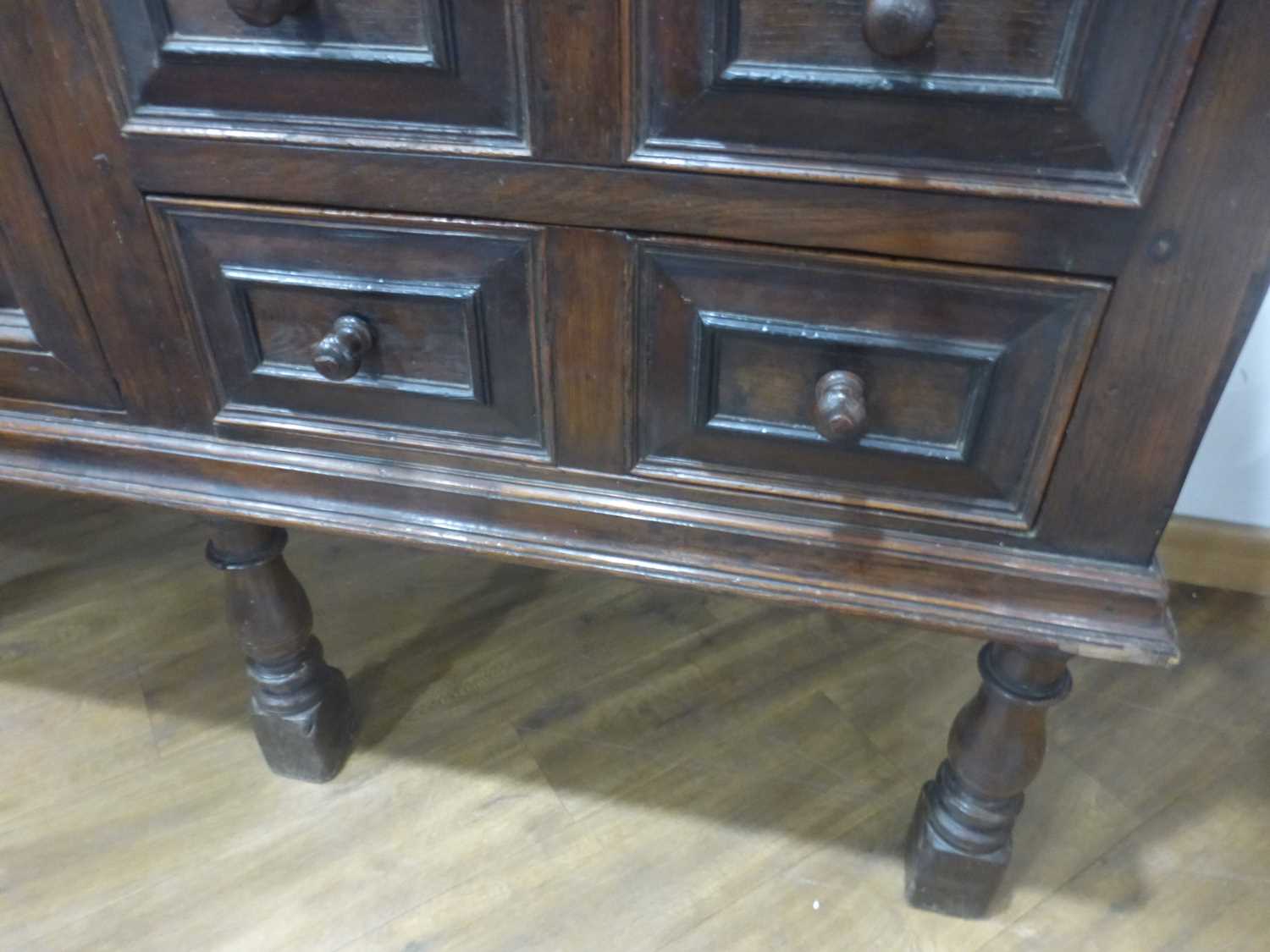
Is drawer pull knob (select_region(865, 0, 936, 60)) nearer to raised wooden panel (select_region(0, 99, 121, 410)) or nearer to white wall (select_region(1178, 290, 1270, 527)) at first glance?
raised wooden panel (select_region(0, 99, 121, 410))

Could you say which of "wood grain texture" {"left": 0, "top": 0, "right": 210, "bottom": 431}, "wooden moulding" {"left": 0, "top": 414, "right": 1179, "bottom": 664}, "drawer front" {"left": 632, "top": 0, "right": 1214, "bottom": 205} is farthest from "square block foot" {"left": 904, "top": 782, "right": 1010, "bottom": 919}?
"wood grain texture" {"left": 0, "top": 0, "right": 210, "bottom": 431}

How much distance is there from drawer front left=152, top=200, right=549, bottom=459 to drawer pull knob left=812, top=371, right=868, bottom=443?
0.16 m

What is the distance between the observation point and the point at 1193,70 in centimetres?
41

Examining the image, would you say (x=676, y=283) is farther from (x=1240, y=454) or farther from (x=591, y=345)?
(x=1240, y=454)

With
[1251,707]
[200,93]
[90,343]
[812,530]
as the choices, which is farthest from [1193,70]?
[1251,707]

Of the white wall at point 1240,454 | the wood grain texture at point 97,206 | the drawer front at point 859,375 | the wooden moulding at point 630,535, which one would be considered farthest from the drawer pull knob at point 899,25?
the white wall at point 1240,454

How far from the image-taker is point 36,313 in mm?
623

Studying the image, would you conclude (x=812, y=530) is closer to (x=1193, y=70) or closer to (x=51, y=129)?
(x=1193, y=70)

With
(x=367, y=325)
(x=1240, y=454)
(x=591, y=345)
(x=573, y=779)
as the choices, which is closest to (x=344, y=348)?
(x=367, y=325)

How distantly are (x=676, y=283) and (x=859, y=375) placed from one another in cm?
11

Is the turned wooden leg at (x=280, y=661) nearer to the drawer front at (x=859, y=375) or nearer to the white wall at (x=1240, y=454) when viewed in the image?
the drawer front at (x=859, y=375)

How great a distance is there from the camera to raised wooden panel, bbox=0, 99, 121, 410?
573mm

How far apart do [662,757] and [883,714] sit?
0.22 meters

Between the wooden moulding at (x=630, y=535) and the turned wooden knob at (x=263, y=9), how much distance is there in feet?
0.88
